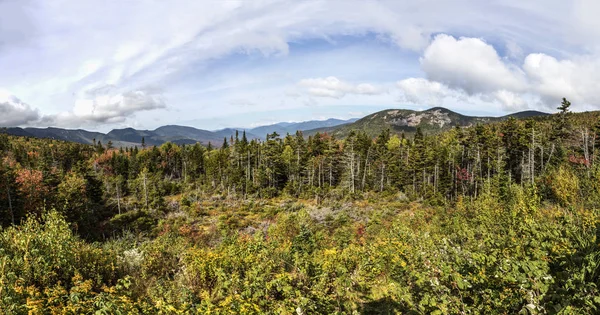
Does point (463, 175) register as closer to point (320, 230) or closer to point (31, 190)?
point (320, 230)

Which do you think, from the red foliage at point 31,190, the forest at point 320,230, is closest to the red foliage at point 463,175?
the forest at point 320,230

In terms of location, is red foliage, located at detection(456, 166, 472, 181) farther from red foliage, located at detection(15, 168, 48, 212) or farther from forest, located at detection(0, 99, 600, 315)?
red foliage, located at detection(15, 168, 48, 212)

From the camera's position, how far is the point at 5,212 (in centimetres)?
3434

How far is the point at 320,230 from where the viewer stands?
1085 inches

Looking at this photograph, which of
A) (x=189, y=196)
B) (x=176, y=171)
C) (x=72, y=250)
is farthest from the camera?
(x=176, y=171)

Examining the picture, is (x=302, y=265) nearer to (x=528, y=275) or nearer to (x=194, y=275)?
(x=194, y=275)

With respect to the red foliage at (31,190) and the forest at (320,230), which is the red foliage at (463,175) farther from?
the red foliage at (31,190)

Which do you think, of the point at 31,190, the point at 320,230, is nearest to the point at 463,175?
the point at 320,230

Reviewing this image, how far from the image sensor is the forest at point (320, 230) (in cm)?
458

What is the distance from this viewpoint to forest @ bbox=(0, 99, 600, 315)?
15.0ft

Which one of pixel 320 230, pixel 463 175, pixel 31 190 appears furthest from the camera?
pixel 463 175

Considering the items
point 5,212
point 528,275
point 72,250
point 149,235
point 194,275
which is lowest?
Result: point 149,235

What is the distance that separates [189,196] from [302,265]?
59.8 metres

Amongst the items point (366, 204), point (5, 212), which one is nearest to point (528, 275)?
point (366, 204)
